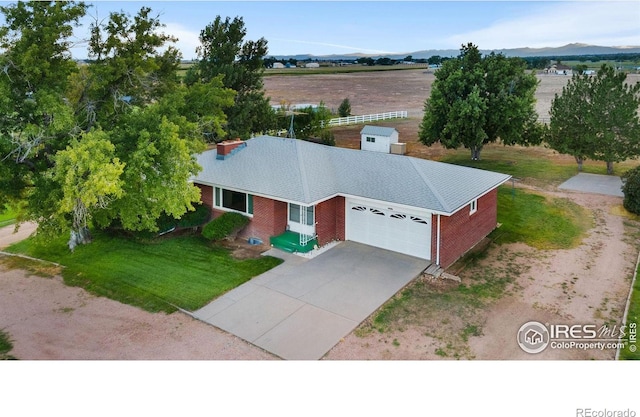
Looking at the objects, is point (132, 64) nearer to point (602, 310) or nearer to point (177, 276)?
point (177, 276)

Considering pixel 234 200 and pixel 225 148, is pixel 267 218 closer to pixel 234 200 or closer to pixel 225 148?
pixel 234 200

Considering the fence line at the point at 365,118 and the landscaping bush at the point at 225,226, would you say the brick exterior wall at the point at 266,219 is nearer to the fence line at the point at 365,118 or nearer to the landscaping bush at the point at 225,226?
the landscaping bush at the point at 225,226

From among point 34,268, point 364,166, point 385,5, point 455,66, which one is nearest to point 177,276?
point 34,268

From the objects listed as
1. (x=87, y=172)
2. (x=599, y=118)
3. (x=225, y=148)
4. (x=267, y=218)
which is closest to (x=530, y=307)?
(x=267, y=218)

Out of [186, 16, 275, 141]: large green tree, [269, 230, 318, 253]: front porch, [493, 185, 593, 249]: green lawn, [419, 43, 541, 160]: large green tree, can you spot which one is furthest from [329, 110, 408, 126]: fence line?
[269, 230, 318, 253]: front porch

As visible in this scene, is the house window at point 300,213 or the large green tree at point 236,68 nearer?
the house window at point 300,213

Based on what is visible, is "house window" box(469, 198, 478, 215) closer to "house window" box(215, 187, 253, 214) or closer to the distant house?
"house window" box(215, 187, 253, 214)

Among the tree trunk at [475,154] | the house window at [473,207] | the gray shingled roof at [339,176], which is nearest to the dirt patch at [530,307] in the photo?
the house window at [473,207]
